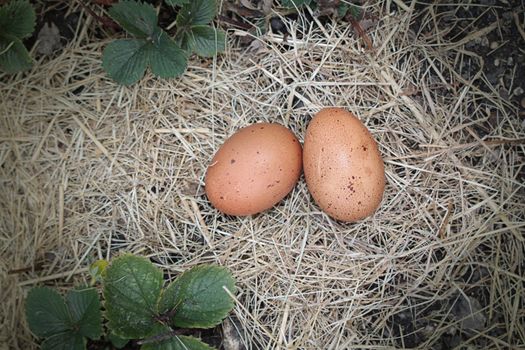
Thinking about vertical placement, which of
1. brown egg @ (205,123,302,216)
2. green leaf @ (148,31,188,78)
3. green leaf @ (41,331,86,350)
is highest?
green leaf @ (148,31,188,78)

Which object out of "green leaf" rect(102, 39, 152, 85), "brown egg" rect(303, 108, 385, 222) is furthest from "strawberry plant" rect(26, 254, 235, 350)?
"green leaf" rect(102, 39, 152, 85)

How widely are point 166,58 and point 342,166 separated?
0.56 meters

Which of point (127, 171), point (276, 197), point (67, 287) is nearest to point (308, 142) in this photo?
point (276, 197)

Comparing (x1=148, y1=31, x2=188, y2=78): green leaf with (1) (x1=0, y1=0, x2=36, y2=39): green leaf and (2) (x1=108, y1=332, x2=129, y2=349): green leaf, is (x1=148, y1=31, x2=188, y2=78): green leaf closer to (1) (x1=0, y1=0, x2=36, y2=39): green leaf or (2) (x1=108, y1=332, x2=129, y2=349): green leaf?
(1) (x1=0, y1=0, x2=36, y2=39): green leaf

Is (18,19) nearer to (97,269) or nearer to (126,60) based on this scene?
(126,60)

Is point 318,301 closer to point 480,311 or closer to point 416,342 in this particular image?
point 416,342

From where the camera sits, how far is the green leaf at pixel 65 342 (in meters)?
1.48

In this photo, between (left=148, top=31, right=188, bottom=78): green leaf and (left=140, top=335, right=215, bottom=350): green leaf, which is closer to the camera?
→ (left=140, top=335, right=215, bottom=350): green leaf

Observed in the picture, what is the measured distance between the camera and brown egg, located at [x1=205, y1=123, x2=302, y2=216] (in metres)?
1.50

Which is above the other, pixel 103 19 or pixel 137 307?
pixel 103 19

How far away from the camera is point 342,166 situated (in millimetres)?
1465

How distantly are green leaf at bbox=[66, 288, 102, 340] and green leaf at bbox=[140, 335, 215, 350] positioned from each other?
0.13 meters

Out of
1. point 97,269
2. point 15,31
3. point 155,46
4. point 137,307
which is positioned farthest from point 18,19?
point 137,307

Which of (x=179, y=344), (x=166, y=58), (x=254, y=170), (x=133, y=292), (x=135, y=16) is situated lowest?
(x=179, y=344)
